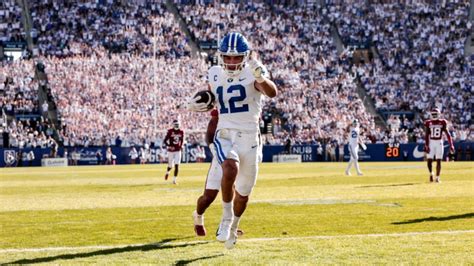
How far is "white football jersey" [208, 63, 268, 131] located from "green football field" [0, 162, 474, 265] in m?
1.36

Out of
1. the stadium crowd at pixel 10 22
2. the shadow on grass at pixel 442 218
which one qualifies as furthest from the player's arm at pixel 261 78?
the stadium crowd at pixel 10 22

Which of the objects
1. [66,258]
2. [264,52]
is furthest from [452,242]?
[264,52]

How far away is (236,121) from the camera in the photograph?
884 cm

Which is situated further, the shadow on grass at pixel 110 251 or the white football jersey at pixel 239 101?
the white football jersey at pixel 239 101

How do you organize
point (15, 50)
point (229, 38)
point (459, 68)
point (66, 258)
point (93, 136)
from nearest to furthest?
1. point (66, 258)
2. point (229, 38)
3. point (93, 136)
4. point (15, 50)
5. point (459, 68)

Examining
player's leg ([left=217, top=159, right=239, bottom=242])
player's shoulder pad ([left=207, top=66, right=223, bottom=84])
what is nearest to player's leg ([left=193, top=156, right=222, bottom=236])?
player's leg ([left=217, top=159, right=239, bottom=242])

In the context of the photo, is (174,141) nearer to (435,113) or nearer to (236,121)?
(435,113)

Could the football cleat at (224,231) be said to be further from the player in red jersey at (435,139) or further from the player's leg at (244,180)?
the player in red jersey at (435,139)

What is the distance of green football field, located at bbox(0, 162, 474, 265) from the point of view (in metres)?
8.11

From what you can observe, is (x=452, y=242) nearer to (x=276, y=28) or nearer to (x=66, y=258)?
(x=66, y=258)

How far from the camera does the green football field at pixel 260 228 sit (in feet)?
26.6

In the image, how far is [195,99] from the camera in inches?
350

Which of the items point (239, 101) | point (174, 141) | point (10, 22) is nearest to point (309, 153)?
point (10, 22)

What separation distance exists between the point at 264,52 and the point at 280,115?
5240 mm
